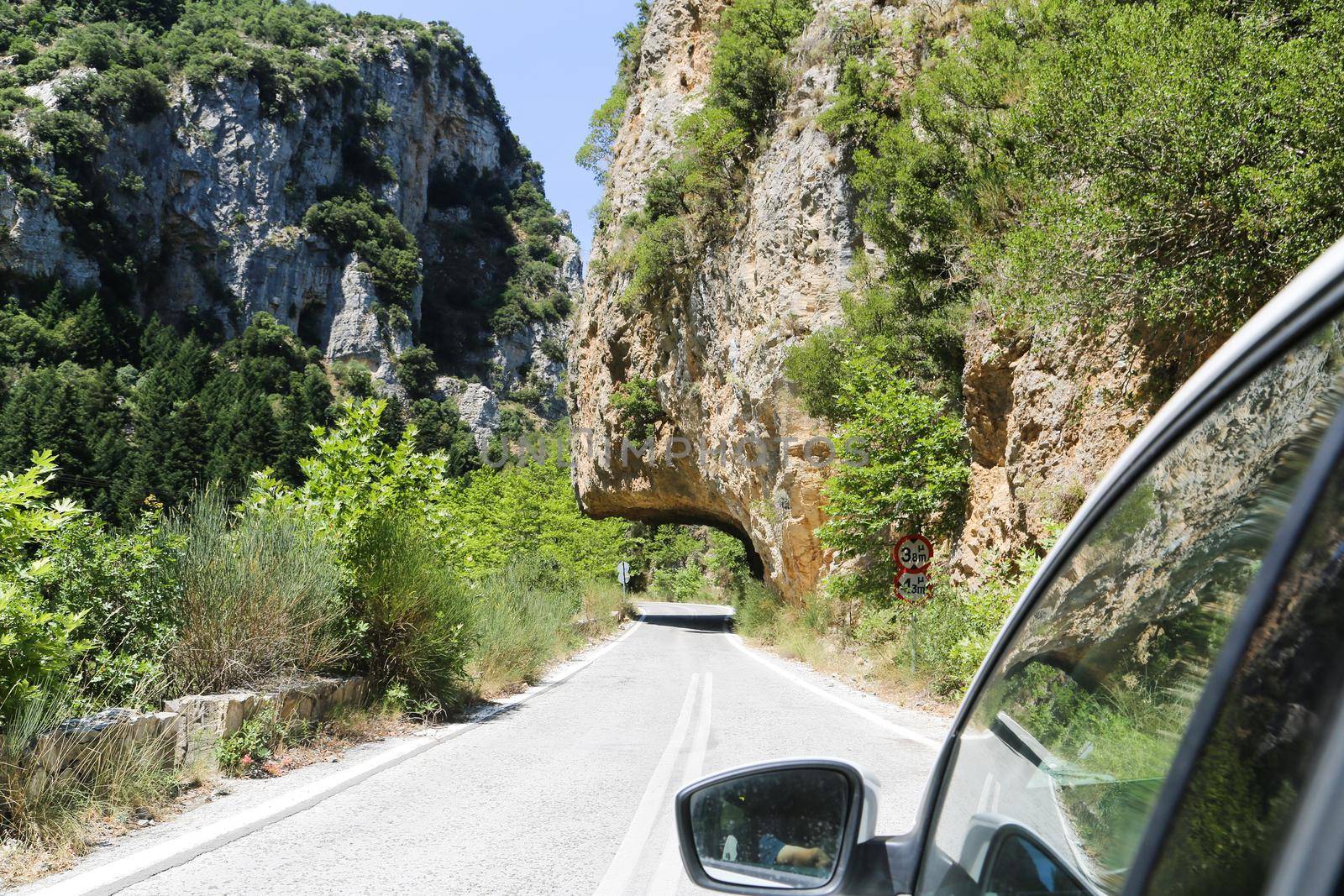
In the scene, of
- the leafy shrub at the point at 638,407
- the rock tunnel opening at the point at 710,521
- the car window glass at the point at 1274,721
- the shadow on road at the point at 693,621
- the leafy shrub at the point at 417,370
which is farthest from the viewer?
the leafy shrub at the point at 417,370

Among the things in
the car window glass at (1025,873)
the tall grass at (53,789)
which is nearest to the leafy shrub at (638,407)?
the tall grass at (53,789)

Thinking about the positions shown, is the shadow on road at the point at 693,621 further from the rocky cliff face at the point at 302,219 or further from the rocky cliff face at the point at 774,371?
the rocky cliff face at the point at 302,219

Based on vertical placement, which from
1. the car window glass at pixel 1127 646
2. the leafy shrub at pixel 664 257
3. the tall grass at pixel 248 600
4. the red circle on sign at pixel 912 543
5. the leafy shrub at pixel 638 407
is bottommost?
the tall grass at pixel 248 600

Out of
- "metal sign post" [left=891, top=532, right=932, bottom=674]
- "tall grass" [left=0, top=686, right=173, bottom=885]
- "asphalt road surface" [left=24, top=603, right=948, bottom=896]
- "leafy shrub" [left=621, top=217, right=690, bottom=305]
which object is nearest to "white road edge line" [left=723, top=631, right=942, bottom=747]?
"asphalt road surface" [left=24, top=603, right=948, bottom=896]

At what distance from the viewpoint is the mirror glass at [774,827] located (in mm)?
1571

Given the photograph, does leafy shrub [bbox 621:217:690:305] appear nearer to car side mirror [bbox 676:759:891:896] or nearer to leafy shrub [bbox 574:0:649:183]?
leafy shrub [bbox 574:0:649:183]

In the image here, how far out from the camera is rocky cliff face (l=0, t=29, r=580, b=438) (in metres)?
79.9

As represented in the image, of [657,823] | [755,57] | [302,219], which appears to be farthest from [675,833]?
[302,219]

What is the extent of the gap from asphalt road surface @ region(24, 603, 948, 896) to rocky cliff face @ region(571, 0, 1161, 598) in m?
3.63

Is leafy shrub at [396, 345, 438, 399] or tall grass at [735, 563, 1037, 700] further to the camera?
leafy shrub at [396, 345, 438, 399]

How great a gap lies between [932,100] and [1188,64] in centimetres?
764

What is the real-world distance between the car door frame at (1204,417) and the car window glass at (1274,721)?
26 mm

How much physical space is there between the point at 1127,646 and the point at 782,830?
82 cm

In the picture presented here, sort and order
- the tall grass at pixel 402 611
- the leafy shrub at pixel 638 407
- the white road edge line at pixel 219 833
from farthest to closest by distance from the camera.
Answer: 1. the leafy shrub at pixel 638 407
2. the tall grass at pixel 402 611
3. the white road edge line at pixel 219 833
